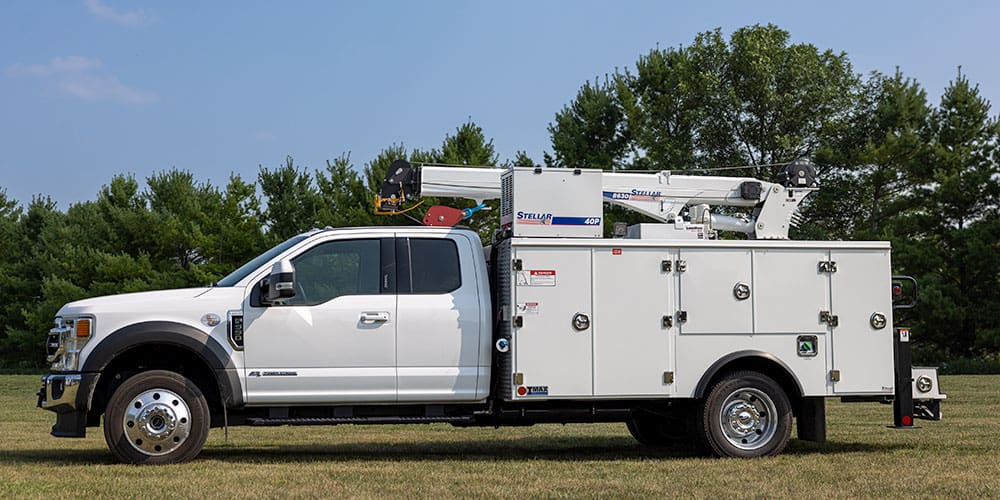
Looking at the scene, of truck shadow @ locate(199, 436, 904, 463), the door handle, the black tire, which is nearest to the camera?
the door handle

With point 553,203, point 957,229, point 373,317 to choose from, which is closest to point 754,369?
point 553,203

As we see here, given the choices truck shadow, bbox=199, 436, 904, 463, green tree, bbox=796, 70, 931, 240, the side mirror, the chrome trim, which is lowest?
truck shadow, bbox=199, 436, 904, 463

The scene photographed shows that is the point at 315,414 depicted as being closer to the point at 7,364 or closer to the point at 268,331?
the point at 268,331

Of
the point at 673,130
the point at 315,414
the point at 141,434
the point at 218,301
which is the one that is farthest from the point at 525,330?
the point at 673,130

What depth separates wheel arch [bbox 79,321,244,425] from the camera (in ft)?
32.8

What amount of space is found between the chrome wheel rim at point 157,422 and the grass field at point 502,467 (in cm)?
32

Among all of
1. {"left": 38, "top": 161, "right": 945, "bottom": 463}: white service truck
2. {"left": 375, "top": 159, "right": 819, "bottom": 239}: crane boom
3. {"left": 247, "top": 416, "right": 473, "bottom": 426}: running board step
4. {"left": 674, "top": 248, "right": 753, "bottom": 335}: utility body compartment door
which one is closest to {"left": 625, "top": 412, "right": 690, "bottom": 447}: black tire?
{"left": 38, "top": 161, "right": 945, "bottom": 463}: white service truck

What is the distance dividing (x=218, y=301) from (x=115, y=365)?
3.68 feet

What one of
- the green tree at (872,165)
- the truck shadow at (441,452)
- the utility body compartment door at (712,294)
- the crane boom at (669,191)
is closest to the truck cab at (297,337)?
the truck shadow at (441,452)

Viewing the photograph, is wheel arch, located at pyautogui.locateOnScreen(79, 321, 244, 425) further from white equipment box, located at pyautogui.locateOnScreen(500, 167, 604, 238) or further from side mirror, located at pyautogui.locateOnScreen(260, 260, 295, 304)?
white equipment box, located at pyautogui.locateOnScreen(500, 167, 604, 238)

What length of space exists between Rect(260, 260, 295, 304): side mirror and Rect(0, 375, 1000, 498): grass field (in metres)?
1.49

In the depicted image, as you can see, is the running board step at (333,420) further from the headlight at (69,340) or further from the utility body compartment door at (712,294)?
the utility body compartment door at (712,294)

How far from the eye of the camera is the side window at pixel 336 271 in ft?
34.0

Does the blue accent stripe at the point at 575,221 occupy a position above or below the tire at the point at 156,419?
above
